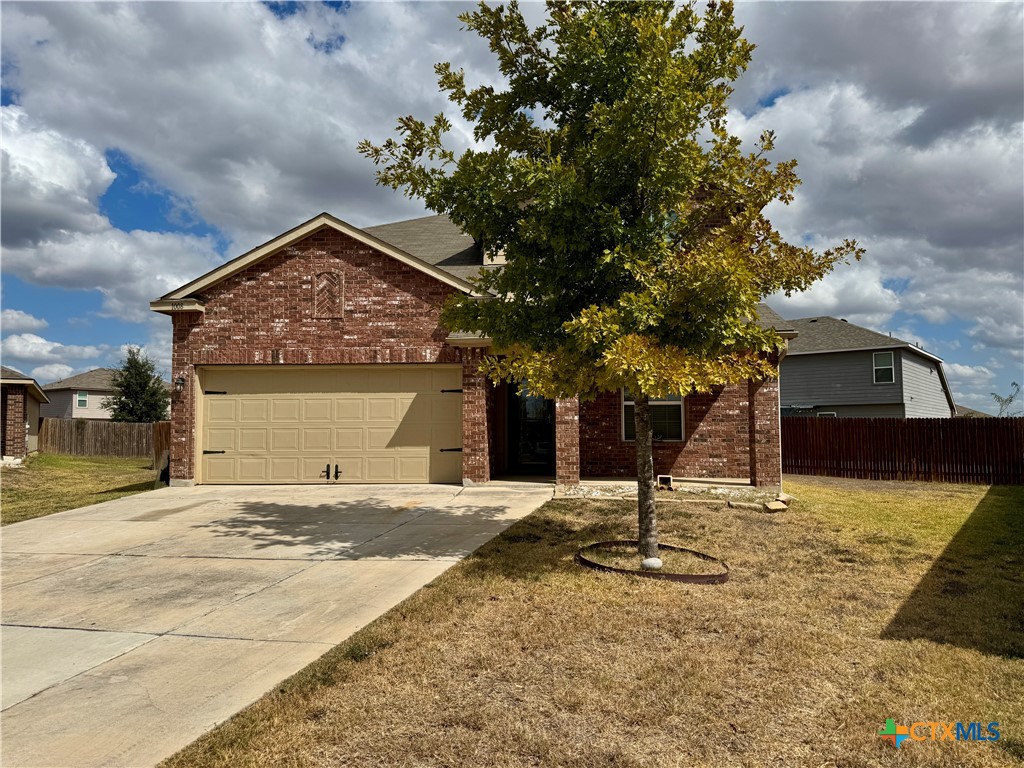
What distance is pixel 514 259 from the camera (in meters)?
7.21

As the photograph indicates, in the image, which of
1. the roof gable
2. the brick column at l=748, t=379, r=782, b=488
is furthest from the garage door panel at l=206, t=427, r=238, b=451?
the brick column at l=748, t=379, r=782, b=488

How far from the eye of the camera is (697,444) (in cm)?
1366

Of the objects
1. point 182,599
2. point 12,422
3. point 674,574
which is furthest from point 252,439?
point 12,422

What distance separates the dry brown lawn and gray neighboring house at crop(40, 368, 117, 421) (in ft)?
138

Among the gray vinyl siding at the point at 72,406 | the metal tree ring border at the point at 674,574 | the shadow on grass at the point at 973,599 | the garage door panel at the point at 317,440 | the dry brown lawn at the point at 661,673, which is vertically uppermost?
the gray vinyl siding at the point at 72,406

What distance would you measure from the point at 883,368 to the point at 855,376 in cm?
114

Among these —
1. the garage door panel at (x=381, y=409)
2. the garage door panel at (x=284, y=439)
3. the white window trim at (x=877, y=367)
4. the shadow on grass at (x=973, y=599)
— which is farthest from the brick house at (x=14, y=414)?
the white window trim at (x=877, y=367)

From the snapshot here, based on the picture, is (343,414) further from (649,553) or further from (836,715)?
(836,715)

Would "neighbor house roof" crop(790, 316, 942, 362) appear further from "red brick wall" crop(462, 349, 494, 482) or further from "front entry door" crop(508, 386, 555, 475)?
"red brick wall" crop(462, 349, 494, 482)

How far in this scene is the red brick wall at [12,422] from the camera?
22.1 meters

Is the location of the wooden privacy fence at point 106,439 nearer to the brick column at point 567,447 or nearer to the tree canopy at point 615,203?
the brick column at point 567,447

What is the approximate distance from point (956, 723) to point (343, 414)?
11.7 metres

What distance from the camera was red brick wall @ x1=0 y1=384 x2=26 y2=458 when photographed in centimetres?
2208

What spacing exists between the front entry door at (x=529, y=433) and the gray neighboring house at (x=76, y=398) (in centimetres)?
3333
